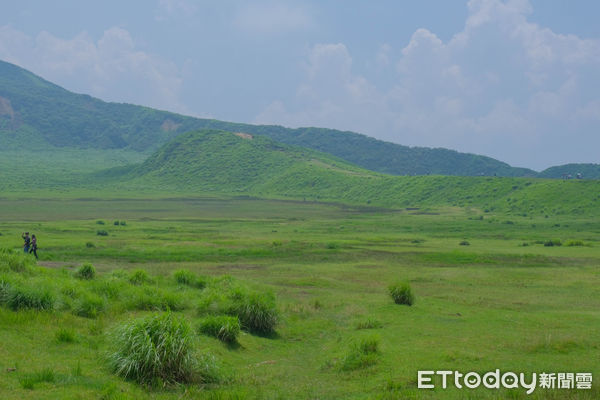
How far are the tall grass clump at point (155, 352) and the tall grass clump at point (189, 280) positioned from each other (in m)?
13.2

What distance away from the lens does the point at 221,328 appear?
1752cm

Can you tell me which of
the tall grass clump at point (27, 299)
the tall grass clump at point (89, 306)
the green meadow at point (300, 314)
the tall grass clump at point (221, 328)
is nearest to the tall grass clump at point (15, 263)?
the green meadow at point (300, 314)

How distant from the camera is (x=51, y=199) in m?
131

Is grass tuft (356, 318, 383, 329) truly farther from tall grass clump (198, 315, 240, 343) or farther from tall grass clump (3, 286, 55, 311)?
tall grass clump (3, 286, 55, 311)

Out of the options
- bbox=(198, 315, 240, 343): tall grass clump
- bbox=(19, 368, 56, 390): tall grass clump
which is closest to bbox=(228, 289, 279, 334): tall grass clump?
bbox=(198, 315, 240, 343): tall grass clump

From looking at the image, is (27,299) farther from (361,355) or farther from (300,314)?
(300,314)

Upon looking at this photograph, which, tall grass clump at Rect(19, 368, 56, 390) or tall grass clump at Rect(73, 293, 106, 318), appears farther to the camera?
tall grass clump at Rect(73, 293, 106, 318)

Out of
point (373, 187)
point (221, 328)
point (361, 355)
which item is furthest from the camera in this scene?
point (373, 187)

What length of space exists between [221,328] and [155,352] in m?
4.74

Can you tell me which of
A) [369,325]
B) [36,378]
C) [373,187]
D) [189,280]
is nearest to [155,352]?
[36,378]

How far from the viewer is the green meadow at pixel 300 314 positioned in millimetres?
13234

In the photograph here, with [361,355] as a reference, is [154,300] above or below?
above

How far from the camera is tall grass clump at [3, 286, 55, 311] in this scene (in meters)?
17.0

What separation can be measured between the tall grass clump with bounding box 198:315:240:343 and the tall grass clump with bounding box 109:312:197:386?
3.88 meters
